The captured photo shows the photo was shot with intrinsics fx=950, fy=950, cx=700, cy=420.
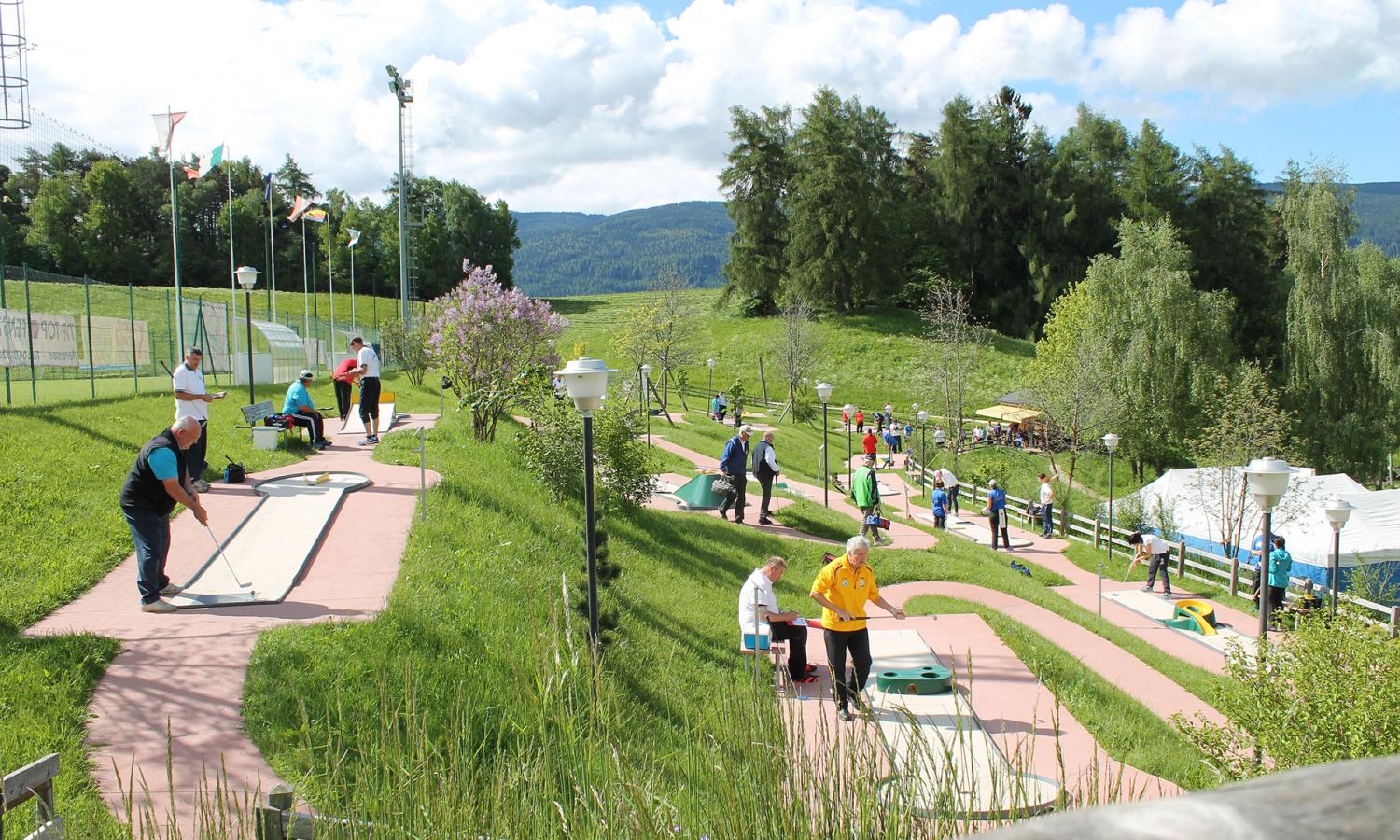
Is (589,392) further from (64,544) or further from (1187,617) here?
(1187,617)

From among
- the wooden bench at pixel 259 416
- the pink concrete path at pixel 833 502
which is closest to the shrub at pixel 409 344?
the pink concrete path at pixel 833 502

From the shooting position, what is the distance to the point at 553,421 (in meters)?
12.7

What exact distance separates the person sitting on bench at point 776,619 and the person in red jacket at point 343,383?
9.64 metres

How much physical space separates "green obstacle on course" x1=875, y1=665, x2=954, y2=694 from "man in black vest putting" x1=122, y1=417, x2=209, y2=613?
5512mm

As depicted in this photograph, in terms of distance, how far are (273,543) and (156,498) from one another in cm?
229

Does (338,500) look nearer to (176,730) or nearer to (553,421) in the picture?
(553,421)

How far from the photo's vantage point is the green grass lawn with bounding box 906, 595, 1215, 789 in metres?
7.01

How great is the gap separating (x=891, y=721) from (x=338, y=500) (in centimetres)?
682

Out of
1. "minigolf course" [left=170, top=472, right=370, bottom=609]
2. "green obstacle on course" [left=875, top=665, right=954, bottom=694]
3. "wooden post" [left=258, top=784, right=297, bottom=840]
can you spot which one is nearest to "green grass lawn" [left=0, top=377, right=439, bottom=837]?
"wooden post" [left=258, top=784, right=297, bottom=840]

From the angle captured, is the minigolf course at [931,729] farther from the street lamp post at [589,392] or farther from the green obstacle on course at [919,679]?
the street lamp post at [589,392]

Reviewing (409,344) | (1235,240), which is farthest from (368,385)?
A: (1235,240)

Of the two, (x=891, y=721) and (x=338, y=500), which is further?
(x=338, y=500)

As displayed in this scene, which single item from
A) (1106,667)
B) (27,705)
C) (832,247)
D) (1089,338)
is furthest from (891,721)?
(832,247)

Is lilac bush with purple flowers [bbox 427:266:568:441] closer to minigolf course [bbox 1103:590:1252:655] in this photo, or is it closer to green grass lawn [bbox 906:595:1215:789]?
green grass lawn [bbox 906:595:1215:789]
